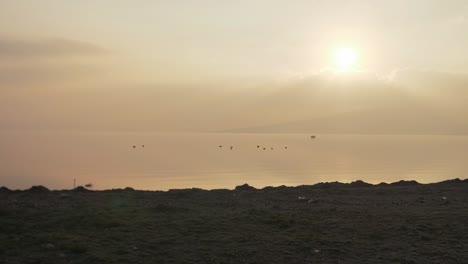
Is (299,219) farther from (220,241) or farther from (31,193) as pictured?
(31,193)

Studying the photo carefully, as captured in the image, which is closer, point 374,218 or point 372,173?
point 374,218

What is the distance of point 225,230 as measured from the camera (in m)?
11.1

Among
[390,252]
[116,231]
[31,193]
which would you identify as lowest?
[390,252]

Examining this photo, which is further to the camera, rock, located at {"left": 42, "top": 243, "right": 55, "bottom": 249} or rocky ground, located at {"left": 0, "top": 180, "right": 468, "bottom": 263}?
rocky ground, located at {"left": 0, "top": 180, "right": 468, "bottom": 263}

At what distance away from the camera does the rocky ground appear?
916cm

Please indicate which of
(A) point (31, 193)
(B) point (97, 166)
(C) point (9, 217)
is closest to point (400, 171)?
(B) point (97, 166)

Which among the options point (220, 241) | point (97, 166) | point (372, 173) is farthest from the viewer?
point (97, 166)

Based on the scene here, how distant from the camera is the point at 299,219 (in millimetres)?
12352

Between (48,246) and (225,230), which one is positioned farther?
(225,230)

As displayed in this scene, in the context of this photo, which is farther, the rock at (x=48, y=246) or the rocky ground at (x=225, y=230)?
the rocky ground at (x=225, y=230)

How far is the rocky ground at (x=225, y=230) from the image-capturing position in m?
9.16

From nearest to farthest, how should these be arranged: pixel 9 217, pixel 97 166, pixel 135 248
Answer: pixel 135 248, pixel 9 217, pixel 97 166

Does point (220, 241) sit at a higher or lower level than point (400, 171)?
lower

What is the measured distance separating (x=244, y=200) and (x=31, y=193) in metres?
7.31
